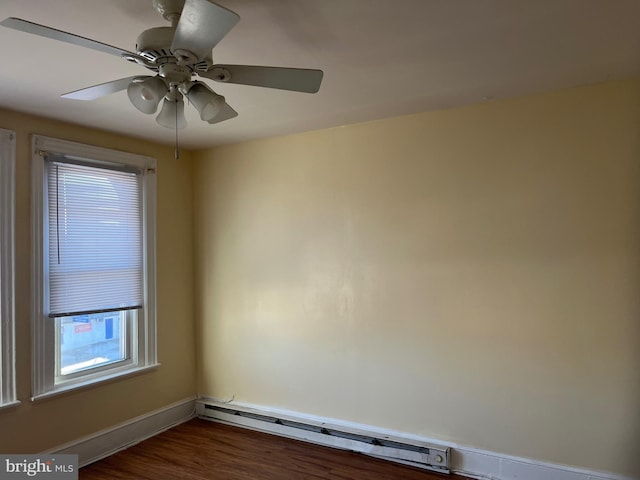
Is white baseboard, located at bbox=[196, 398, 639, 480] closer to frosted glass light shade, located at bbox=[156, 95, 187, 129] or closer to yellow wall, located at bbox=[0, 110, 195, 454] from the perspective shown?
yellow wall, located at bbox=[0, 110, 195, 454]

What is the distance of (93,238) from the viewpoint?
10.8 ft

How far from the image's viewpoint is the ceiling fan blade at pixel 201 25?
125 centimetres

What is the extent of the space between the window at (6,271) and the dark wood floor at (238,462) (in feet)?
2.67

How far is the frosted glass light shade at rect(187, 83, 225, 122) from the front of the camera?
1.76m

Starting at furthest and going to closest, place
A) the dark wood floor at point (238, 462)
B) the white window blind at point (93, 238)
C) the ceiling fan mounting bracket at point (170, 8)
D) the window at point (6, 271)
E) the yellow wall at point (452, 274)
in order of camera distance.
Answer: the white window blind at point (93, 238) < the dark wood floor at point (238, 462) < the window at point (6, 271) < the yellow wall at point (452, 274) < the ceiling fan mounting bracket at point (170, 8)

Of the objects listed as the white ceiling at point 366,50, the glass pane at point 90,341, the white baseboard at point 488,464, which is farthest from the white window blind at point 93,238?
the white baseboard at point 488,464

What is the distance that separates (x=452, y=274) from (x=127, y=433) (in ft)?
9.04

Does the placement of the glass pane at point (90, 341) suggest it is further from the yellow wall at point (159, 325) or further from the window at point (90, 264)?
the yellow wall at point (159, 325)

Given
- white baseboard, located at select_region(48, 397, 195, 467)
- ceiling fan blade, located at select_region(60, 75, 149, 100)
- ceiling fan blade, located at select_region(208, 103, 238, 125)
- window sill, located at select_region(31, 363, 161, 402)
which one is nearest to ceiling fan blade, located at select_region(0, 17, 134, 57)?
ceiling fan blade, located at select_region(60, 75, 149, 100)

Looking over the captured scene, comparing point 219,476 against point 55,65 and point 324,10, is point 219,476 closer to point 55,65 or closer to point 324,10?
point 55,65

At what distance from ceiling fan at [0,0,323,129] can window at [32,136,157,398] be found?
1476mm

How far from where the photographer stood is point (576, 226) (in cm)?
262

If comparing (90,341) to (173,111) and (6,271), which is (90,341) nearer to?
(6,271)

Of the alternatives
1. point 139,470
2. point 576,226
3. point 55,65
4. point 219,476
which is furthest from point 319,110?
point 139,470
